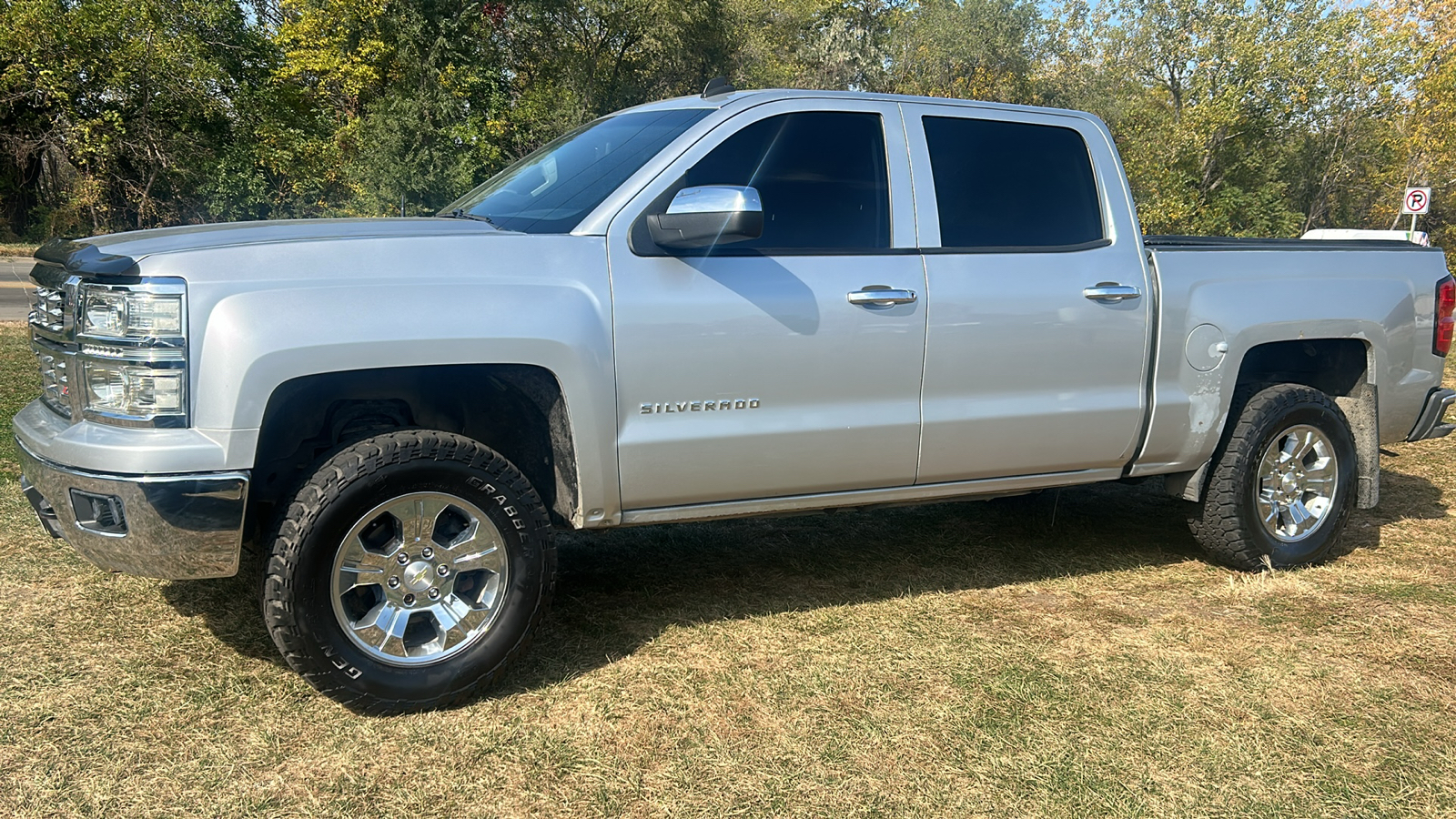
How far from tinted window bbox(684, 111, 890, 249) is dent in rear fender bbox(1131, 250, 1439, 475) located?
1.35 meters

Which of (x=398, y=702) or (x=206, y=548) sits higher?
(x=206, y=548)

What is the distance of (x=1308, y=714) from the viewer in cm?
354

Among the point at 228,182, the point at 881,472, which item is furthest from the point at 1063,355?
the point at 228,182

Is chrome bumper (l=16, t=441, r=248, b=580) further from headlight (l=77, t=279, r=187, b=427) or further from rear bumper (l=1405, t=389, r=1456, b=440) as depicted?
rear bumper (l=1405, t=389, r=1456, b=440)

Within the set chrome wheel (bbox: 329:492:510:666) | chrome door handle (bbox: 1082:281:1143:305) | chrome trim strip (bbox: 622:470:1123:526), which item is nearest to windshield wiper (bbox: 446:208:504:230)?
chrome wheel (bbox: 329:492:510:666)

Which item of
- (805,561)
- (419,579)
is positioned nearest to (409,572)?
(419,579)

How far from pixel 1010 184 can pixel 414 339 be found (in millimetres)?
2456

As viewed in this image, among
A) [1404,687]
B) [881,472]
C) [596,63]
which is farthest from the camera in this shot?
[596,63]

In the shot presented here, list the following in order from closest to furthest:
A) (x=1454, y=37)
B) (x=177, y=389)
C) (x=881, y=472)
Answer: (x=177, y=389) → (x=881, y=472) → (x=1454, y=37)

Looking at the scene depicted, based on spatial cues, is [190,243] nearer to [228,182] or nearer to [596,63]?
[228,182]

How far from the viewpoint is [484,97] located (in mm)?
35062

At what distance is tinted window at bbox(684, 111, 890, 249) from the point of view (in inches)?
151

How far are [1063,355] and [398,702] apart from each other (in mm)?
2730

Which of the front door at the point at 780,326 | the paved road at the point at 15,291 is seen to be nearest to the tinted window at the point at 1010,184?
the front door at the point at 780,326
